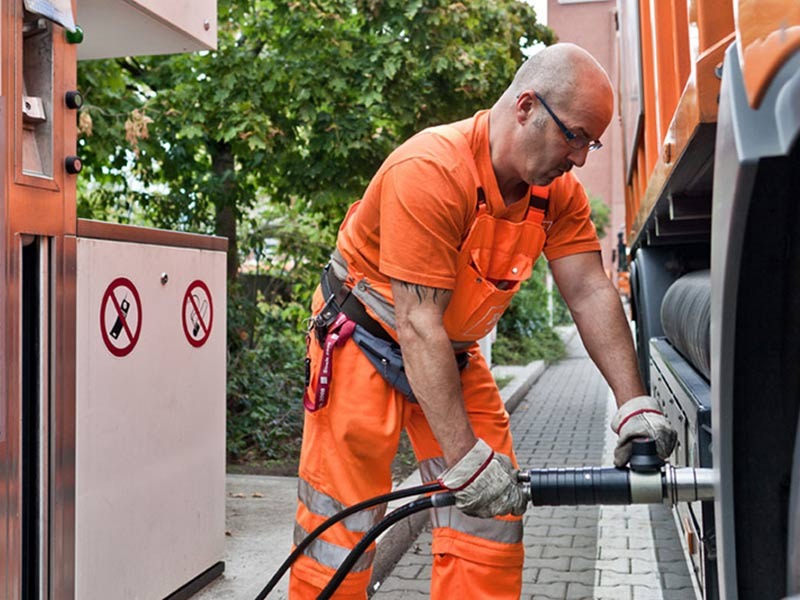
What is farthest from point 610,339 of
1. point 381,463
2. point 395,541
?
point 395,541

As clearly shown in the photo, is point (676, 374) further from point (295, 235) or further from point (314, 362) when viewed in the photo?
point (295, 235)

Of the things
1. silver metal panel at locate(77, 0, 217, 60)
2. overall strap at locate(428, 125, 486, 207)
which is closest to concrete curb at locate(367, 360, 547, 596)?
overall strap at locate(428, 125, 486, 207)

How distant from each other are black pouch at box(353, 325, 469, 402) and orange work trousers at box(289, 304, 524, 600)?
2 cm

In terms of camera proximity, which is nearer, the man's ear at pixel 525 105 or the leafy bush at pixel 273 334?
the man's ear at pixel 525 105

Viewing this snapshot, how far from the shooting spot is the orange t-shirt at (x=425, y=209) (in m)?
2.51

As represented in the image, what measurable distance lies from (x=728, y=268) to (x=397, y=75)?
19.8 ft

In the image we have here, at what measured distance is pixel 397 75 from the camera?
7.27 metres

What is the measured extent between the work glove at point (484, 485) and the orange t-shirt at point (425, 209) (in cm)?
45

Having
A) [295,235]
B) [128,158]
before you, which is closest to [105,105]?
[128,158]

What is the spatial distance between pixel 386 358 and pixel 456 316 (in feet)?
0.79

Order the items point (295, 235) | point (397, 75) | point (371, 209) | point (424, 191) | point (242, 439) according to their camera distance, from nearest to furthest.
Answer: point (424, 191) → point (371, 209) → point (242, 439) → point (397, 75) → point (295, 235)

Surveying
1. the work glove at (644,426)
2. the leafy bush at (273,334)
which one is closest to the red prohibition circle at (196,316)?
the work glove at (644,426)

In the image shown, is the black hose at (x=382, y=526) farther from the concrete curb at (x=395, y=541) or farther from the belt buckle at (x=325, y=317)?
the concrete curb at (x=395, y=541)

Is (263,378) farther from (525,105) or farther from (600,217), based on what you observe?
(600,217)
